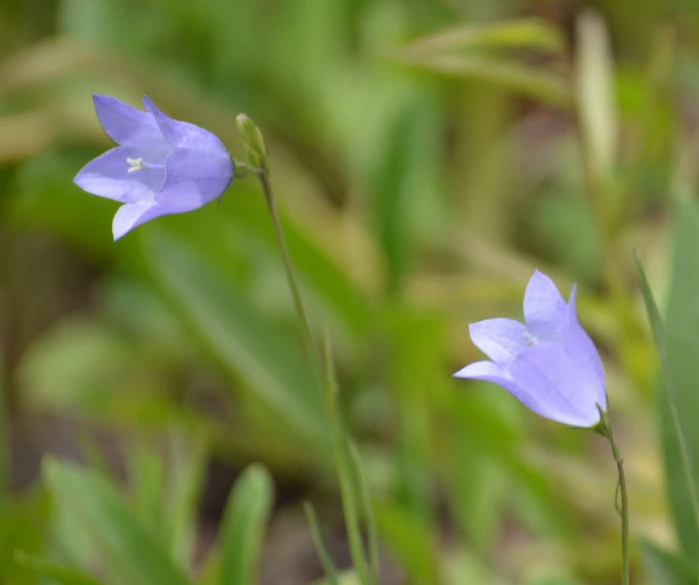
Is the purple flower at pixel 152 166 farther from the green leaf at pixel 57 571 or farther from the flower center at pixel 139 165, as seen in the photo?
the green leaf at pixel 57 571

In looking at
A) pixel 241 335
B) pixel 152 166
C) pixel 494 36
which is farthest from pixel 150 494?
pixel 494 36

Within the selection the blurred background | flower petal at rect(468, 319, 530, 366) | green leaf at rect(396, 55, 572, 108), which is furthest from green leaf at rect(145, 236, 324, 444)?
flower petal at rect(468, 319, 530, 366)

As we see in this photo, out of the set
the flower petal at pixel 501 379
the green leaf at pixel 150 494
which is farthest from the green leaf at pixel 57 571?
the flower petal at pixel 501 379

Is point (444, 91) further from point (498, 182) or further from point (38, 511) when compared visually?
point (38, 511)

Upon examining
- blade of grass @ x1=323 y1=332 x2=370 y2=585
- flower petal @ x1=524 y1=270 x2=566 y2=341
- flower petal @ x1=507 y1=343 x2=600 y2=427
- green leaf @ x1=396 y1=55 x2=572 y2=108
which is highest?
green leaf @ x1=396 y1=55 x2=572 y2=108

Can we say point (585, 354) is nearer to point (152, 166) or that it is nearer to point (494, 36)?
point (152, 166)

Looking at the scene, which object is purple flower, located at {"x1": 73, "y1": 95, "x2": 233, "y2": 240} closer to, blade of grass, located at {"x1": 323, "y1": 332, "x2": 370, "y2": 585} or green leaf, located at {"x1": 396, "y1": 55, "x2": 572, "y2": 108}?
blade of grass, located at {"x1": 323, "y1": 332, "x2": 370, "y2": 585}

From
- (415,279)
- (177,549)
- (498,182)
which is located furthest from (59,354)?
(498,182)
